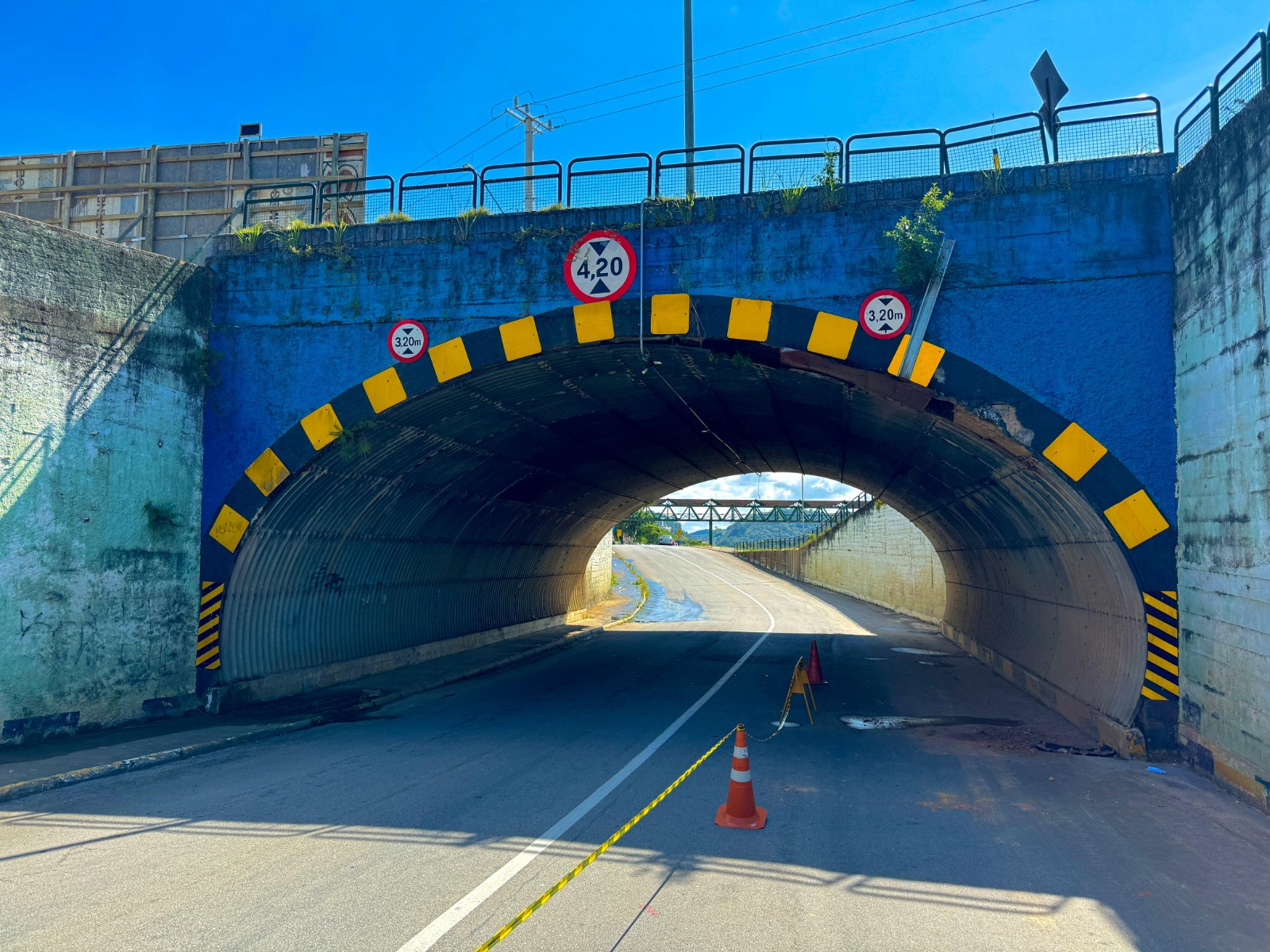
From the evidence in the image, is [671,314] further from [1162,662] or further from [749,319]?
[1162,662]

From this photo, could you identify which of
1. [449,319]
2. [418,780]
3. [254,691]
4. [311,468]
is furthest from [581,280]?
[254,691]

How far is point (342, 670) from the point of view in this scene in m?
14.9

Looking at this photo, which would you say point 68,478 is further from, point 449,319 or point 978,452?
point 978,452

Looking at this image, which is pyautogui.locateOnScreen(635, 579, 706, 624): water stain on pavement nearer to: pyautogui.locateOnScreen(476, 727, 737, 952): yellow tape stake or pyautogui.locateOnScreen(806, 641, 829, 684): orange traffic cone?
pyautogui.locateOnScreen(806, 641, 829, 684): orange traffic cone

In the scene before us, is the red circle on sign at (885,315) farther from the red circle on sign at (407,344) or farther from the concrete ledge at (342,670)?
the concrete ledge at (342,670)

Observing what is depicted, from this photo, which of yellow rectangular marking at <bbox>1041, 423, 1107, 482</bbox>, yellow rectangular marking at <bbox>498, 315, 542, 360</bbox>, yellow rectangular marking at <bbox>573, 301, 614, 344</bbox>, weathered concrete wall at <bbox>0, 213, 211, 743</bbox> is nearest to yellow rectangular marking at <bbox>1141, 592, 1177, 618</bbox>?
yellow rectangular marking at <bbox>1041, 423, 1107, 482</bbox>

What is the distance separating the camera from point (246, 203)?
13.3 meters

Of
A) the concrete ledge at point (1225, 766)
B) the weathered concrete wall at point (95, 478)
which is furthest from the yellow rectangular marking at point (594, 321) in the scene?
the concrete ledge at point (1225, 766)

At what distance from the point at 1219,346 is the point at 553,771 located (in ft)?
26.0

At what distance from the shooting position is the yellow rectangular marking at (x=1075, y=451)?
980 cm

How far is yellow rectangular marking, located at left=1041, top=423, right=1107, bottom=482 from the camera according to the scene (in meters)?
9.80

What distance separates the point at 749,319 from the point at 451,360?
4121 millimetres

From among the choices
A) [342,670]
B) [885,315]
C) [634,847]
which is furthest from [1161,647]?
[342,670]

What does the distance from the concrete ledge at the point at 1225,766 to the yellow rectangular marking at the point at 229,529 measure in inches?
467
